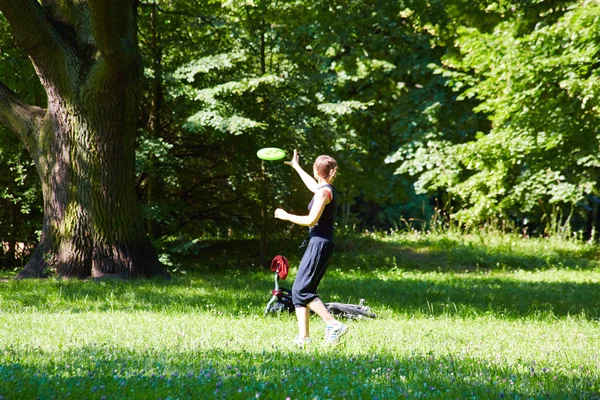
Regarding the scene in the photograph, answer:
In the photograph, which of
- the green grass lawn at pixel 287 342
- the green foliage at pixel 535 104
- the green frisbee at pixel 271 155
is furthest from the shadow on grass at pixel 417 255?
the green frisbee at pixel 271 155

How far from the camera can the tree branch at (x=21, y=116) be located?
1198 centimetres

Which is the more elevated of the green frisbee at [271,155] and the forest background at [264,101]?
the forest background at [264,101]

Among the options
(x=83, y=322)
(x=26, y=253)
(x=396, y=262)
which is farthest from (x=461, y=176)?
(x=83, y=322)

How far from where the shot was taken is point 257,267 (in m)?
15.5

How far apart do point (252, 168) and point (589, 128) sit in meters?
7.52

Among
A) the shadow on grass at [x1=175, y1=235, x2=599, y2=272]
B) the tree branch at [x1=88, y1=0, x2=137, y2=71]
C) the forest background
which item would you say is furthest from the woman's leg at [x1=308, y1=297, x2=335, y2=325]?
the shadow on grass at [x1=175, y1=235, x2=599, y2=272]

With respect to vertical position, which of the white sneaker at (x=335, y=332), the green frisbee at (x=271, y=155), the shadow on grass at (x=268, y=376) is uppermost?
the green frisbee at (x=271, y=155)

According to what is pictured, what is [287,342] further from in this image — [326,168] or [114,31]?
[114,31]

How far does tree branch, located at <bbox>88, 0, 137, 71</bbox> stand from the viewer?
31.8ft

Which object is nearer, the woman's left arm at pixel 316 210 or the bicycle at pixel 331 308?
the woman's left arm at pixel 316 210

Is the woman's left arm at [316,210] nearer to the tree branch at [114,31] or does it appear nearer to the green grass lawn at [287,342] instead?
the green grass lawn at [287,342]

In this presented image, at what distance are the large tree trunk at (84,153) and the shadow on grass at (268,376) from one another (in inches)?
248

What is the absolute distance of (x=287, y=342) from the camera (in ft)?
→ 20.5

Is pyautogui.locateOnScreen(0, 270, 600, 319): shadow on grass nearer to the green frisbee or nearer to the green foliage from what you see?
the green frisbee
